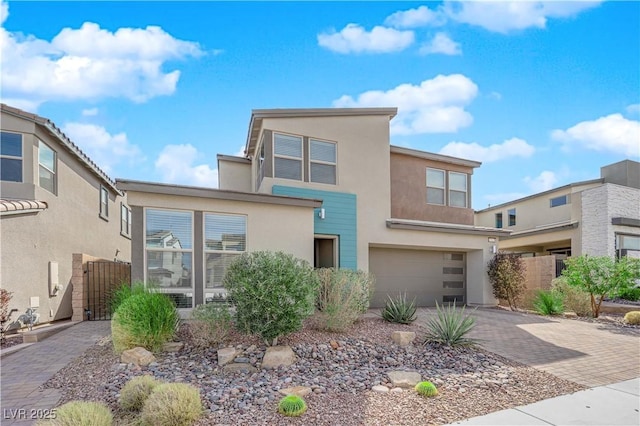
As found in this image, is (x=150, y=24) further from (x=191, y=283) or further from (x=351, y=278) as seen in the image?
(x=351, y=278)

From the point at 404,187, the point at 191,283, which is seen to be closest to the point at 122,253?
the point at 191,283

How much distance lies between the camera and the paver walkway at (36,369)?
4.83m

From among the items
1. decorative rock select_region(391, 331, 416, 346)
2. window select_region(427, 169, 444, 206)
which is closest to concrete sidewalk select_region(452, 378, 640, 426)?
decorative rock select_region(391, 331, 416, 346)

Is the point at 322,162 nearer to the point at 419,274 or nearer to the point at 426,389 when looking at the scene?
the point at 419,274

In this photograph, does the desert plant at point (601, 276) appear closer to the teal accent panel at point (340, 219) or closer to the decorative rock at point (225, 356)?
the teal accent panel at point (340, 219)

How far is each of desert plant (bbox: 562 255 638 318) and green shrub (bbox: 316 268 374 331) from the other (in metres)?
8.30

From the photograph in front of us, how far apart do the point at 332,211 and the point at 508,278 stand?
7.61 metres

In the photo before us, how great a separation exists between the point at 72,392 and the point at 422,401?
16.9ft

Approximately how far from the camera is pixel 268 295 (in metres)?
6.58

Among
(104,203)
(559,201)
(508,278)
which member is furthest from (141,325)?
(559,201)

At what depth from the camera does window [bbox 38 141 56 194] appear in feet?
38.8

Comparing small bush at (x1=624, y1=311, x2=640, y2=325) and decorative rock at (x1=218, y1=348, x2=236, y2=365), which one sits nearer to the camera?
decorative rock at (x1=218, y1=348, x2=236, y2=365)

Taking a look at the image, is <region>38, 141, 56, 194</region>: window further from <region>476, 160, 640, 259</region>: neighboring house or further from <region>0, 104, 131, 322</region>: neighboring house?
<region>476, 160, 640, 259</region>: neighboring house

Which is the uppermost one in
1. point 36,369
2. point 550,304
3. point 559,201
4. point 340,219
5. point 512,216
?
point 559,201
